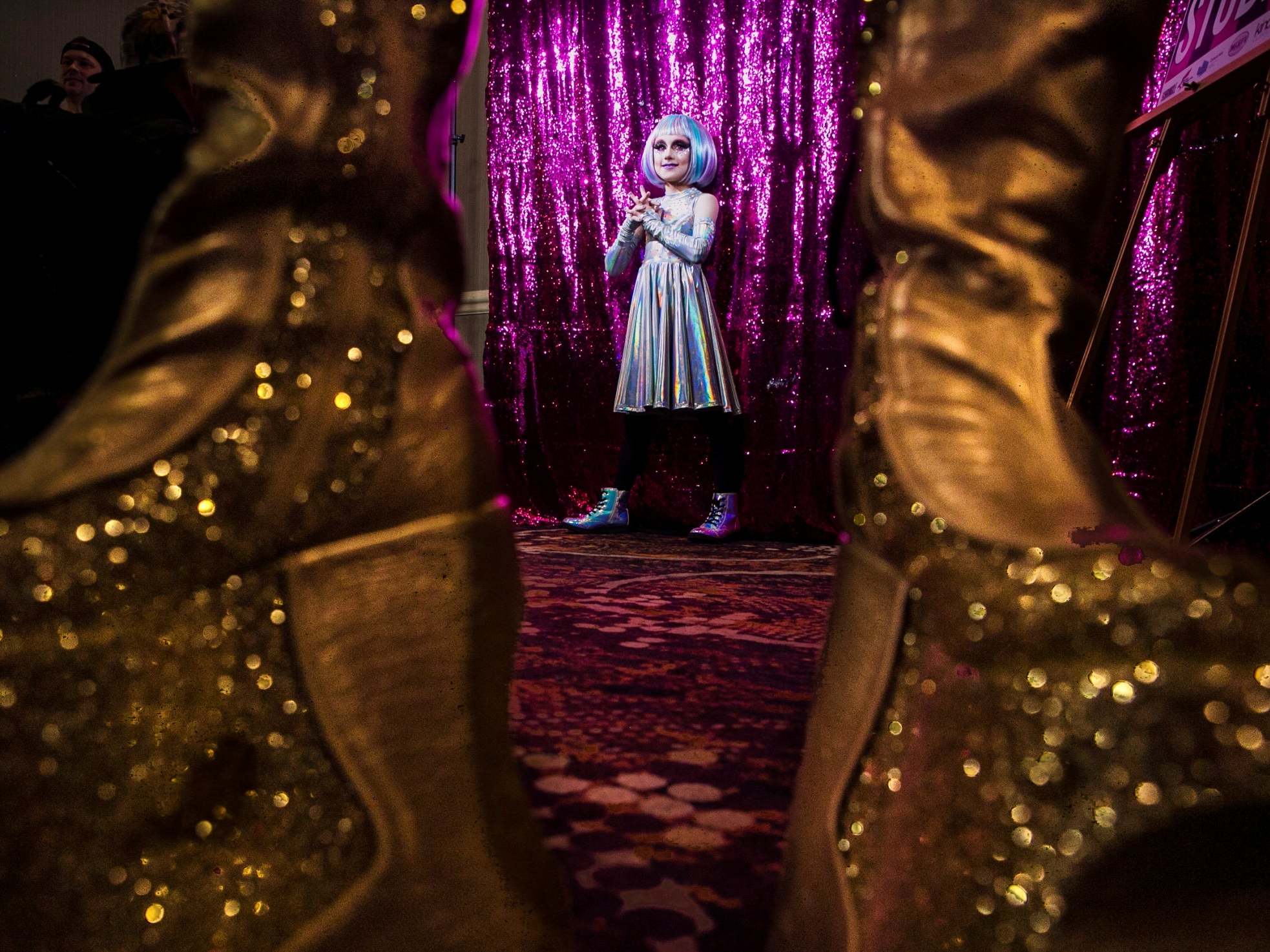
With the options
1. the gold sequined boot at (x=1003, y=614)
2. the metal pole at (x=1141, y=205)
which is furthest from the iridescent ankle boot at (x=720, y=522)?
the gold sequined boot at (x=1003, y=614)

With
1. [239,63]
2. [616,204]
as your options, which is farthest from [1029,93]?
[616,204]

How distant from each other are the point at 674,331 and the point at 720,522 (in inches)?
25.5

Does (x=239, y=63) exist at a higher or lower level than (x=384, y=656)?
higher

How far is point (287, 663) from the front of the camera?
0.31 meters

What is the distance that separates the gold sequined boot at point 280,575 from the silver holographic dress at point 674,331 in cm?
240

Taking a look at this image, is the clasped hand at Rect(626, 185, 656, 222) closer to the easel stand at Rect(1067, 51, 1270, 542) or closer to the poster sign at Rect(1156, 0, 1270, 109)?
the poster sign at Rect(1156, 0, 1270, 109)

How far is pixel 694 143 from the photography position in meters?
2.84

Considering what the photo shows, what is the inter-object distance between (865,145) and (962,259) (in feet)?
0.22

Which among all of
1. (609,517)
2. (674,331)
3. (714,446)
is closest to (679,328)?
(674,331)

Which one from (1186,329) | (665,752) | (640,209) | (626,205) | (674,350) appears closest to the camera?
(665,752)

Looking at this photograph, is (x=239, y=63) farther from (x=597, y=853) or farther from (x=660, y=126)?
(x=660, y=126)

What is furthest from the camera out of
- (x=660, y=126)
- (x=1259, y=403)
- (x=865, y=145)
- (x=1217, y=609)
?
(x=660, y=126)

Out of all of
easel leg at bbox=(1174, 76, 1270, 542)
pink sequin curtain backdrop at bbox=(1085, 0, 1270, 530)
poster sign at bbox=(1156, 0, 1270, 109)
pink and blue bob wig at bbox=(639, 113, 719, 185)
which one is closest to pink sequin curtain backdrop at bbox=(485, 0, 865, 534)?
pink and blue bob wig at bbox=(639, 113, 719, 185)

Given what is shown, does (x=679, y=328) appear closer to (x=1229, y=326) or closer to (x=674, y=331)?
(x=674, y=331)
